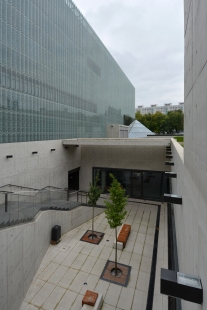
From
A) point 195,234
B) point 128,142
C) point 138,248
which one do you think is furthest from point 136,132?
point 195,234

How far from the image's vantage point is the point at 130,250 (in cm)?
1094

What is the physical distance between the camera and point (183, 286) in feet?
7.79

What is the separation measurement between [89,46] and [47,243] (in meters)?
19.5

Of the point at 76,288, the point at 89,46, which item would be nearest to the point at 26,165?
the point at 76,288

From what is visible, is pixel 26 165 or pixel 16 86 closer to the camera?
pixel 16 86

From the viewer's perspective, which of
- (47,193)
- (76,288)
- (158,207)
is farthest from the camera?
(158,207)

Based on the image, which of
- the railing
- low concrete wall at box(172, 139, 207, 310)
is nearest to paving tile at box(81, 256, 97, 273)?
the railing

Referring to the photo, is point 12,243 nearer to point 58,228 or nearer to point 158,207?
point 58,228

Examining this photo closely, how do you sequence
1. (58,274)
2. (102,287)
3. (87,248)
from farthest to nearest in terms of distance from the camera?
1. (87,248)
2. (58,274)
3. (102,287)

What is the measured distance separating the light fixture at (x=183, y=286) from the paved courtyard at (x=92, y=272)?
611 cm

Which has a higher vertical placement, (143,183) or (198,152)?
(198,152)

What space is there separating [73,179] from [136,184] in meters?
6.55

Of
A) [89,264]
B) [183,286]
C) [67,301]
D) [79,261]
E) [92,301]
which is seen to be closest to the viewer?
[183,286]

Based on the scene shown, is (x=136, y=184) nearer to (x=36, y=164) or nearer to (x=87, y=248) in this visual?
(x=87, y=248)
